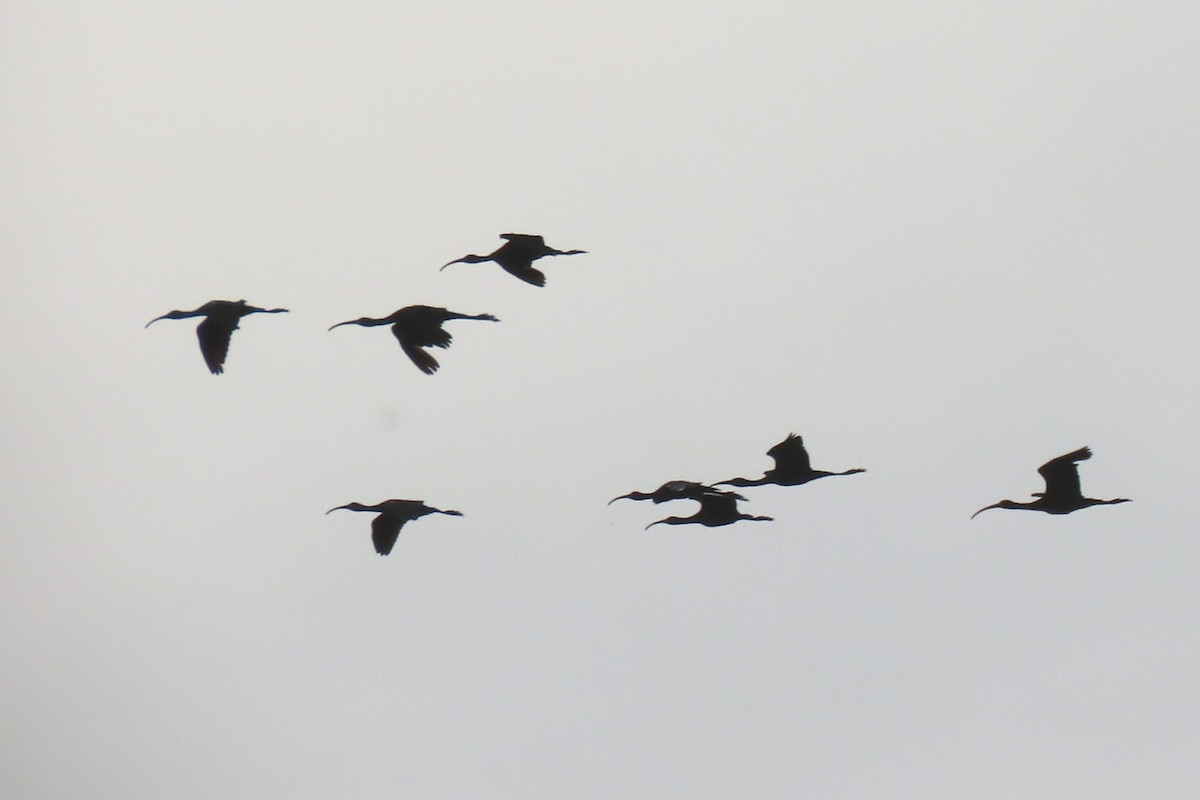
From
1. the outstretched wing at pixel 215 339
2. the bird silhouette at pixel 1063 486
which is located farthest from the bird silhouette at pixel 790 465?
the outstretched wing at pixel 215 339

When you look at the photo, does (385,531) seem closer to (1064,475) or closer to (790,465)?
(790,465)

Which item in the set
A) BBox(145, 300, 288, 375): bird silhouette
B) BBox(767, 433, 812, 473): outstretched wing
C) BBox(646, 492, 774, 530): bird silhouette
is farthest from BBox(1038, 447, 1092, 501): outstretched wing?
BBox(145, 300, 288, 375): bird silhouette

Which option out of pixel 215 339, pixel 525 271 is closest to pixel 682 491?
pixel 525 271

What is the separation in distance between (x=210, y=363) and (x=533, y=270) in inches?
174

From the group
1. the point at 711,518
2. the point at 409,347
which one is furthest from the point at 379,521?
the point at 711,518

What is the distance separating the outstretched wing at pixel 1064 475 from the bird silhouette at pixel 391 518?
796 cm

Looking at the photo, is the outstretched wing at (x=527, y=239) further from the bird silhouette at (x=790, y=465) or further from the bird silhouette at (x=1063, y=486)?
the bird silhouette at (x=1063, y=486)

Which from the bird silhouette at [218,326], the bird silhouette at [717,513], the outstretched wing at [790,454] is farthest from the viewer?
the bird silhouette at [717,513]

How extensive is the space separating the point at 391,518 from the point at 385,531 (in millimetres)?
223

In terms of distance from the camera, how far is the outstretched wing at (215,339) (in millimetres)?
30688

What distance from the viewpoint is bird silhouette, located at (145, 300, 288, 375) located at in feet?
101

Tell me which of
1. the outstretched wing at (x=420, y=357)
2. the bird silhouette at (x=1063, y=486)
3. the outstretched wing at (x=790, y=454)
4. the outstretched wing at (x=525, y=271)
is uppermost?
the outstretched wing at (x=525, y=271)

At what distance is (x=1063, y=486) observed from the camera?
3145 centimetres

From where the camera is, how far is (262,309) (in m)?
30.9
